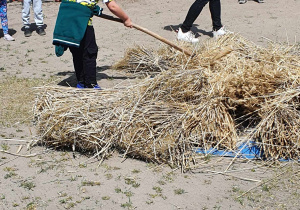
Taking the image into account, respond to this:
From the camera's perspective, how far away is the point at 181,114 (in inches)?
157

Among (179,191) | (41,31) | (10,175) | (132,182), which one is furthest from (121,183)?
(41,31)

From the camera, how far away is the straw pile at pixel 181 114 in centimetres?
388

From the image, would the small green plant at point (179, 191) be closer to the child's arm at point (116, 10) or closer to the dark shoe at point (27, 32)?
the child's arm at point (116, 10)

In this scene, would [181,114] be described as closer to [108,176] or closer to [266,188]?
[108,176]

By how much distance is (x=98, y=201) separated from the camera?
11.1 ft

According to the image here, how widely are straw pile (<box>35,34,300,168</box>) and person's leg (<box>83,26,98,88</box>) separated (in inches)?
31.4

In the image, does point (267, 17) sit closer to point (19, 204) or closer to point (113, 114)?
point (113, 114)

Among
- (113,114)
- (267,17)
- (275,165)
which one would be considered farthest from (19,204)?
(267,17)

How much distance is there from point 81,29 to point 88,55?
1.09ft

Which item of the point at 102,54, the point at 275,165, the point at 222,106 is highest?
the point at 222,106

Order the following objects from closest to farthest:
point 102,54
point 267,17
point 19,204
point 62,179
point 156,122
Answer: point 19,204, point 62,179, point 156,122, point 102,54, point 267,17

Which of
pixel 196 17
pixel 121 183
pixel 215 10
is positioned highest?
pixel 215 10

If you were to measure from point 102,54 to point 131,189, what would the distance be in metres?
3.85

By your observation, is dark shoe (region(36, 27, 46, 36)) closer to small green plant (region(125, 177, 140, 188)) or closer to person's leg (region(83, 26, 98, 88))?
person's leg (region(83, 26, 98, 88))
